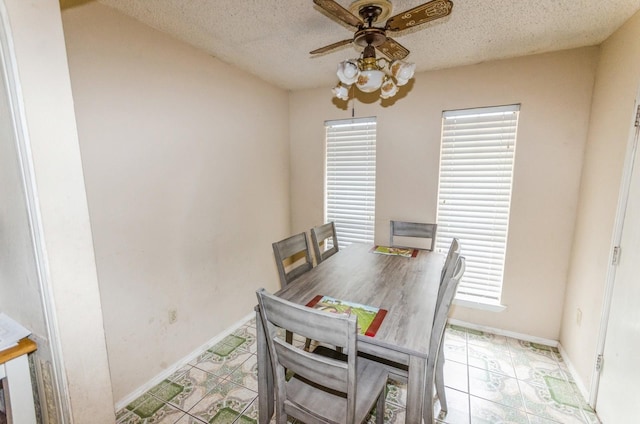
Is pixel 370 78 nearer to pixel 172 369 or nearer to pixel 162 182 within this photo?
pixel 162 182

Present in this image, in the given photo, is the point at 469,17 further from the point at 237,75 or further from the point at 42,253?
the point at 42,253

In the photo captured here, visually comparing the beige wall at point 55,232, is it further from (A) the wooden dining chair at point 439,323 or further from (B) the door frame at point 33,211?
(A) the wooden dining chair at point 439,323

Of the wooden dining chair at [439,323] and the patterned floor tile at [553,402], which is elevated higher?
the wooden dining chair at [439,323]

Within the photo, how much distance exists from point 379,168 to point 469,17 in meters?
1.48

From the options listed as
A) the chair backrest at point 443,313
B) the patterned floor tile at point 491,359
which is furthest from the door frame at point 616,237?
the chair backrest at point 443,313

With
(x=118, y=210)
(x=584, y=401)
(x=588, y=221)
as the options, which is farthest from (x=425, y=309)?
(x=118, y=210)

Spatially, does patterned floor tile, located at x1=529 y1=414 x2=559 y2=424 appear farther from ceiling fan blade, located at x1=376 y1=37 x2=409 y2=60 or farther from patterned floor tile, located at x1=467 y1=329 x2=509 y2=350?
ceiling fan blade, located at x1=376 y1=37 x2=409 y2=60

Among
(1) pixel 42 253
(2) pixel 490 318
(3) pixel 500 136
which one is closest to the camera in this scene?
(1) pixel 42 253

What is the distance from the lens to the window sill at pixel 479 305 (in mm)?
2631

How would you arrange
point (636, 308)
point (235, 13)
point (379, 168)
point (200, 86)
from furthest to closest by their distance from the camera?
point (379, 168), point (200, 86), point (235, 13), point (636, 308)

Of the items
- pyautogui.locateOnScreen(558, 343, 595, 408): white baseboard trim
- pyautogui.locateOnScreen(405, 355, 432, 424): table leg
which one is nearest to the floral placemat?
pyautogui.locateOnScreen(405, 355, 432, 424): table leg

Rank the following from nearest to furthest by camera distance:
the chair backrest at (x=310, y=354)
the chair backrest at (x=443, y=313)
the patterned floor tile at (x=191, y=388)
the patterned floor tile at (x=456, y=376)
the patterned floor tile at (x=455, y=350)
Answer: the chair backrest at (x=310, y=354) → the chair backrest at (x=443, y=313) → the patterned floor tile at (x=191, y=388) → the patterned floor tile at (x=456, y=376) → the patterned floor tile at (x=455, y=350)

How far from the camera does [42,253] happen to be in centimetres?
98

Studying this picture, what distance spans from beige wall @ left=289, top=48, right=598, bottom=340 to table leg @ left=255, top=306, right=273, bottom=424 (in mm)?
1905
